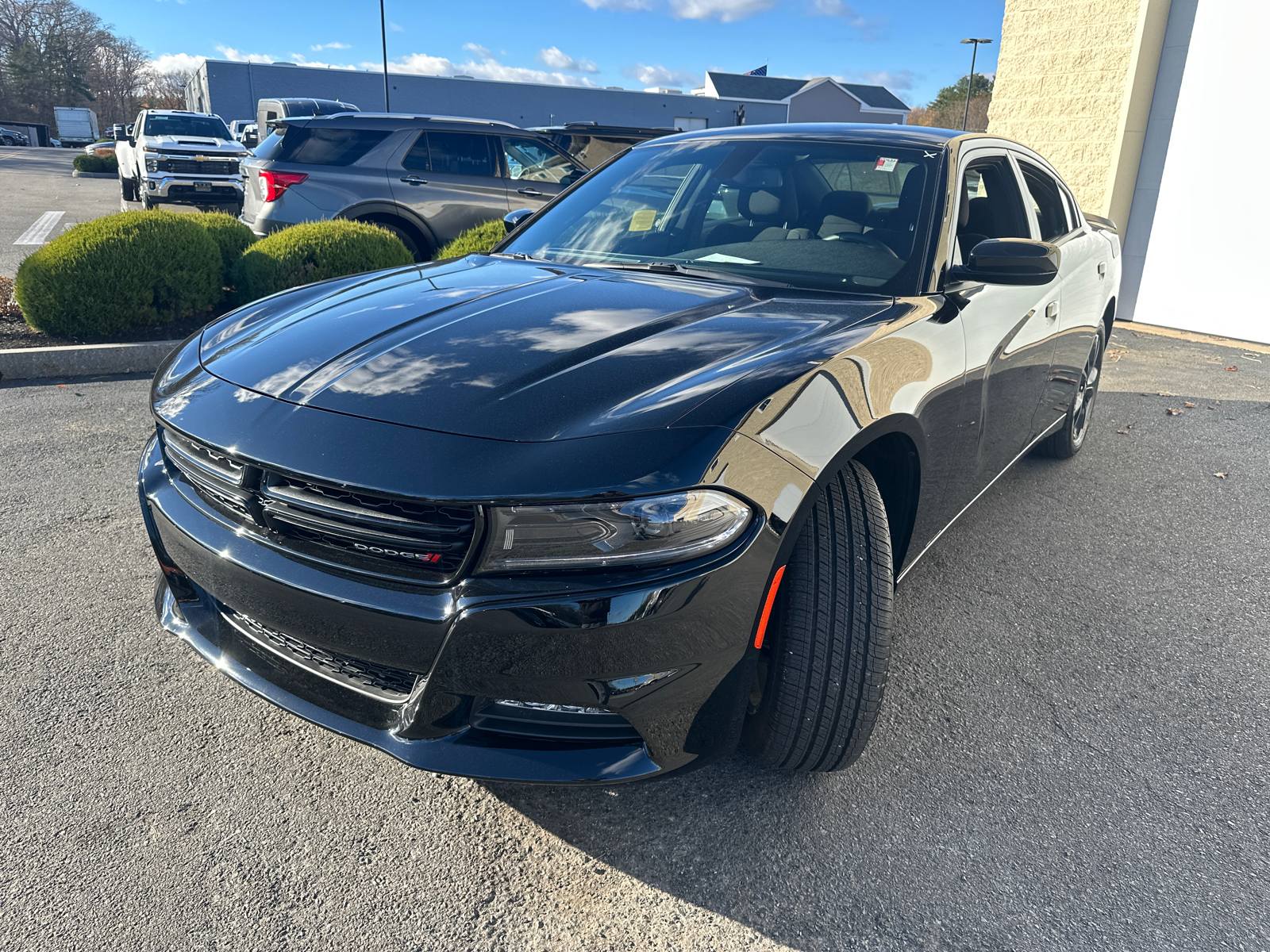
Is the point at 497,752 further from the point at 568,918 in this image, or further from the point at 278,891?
the point at 278,891

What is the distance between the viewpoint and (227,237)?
283 inches

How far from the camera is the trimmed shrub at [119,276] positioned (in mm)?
6125

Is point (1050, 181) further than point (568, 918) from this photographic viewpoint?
Yes

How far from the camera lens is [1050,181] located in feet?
13.3

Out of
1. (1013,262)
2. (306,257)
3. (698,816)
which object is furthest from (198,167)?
(698,816)

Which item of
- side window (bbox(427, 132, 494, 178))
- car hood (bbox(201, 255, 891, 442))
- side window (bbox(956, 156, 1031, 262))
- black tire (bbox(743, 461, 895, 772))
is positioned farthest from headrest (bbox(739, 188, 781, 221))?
side window (bbox(427, 132, 494, 178))

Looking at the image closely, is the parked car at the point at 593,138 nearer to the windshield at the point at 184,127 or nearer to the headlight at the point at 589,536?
the headlight at the point at 589,536

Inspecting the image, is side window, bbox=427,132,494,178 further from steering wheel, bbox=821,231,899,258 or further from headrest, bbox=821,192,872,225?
steering wheel, bbox=821,231,899,258

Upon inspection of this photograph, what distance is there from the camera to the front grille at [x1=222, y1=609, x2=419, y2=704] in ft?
5.92

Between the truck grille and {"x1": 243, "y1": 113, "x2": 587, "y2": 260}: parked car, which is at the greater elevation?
{"x1": 243, "y1": 113, "x2": 587, "y2": 260}: parked car

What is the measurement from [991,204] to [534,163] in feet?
19.7

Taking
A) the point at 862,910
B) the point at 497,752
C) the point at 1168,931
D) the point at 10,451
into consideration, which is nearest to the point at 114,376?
Answer: the point at 10,451

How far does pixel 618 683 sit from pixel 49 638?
2.11 meters

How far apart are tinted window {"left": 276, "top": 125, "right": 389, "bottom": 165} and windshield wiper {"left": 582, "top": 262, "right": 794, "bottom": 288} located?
568 centimetres
